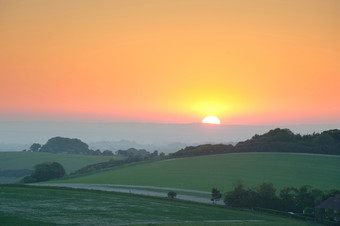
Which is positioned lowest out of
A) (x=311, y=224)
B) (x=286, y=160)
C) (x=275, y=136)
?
(x=311, y=224)

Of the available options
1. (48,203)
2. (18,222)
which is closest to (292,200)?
(48,203)

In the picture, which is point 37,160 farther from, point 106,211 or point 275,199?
point 275,199

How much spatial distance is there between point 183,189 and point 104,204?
28390 millimetres

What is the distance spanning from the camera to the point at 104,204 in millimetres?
64312

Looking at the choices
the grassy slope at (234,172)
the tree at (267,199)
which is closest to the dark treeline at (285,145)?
the grassy slope at (234,172)

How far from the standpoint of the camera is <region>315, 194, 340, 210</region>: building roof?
6497 centimetres

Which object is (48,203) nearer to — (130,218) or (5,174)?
(130,218)

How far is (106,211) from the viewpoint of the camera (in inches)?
2279

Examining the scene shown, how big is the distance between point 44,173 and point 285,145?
88738 millimetres

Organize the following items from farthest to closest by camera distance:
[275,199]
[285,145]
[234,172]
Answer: [285,145], [234,172], [275,199]

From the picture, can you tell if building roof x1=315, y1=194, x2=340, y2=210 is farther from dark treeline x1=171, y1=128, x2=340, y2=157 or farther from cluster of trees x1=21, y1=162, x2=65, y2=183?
cluster of trees x1=21, y1=162, x2=65, y2=183

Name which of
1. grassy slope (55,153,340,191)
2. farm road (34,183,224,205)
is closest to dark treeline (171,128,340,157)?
grassy slope (55,153,340,191)

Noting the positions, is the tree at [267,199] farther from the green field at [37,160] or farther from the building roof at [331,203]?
the green field at [37,160]

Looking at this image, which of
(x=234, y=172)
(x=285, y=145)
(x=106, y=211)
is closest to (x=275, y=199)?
(x=106, y=211)
